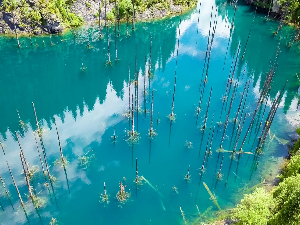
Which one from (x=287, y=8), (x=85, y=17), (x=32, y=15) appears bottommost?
(x=85, y=17)

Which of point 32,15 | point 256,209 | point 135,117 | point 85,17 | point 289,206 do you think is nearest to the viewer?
point 289,206

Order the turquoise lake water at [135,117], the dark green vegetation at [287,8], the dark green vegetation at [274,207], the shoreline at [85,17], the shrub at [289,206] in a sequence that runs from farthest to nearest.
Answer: the dark green vegetation at [287,8] → the shoreline at [85,17] → the turquoise lake water at [135,117] → the dark green vegetation at [274,207] → the shrub at [289,206]

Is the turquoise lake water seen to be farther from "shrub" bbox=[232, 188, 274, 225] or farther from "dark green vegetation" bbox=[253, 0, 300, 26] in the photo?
"shrub" bbox=[232, 188, 274, 225]

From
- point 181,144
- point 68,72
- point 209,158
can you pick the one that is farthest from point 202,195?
point 68,72

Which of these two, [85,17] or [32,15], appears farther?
[85,17]

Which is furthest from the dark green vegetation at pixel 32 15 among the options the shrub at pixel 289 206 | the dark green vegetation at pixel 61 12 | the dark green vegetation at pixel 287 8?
the shrub at pixel 289 206

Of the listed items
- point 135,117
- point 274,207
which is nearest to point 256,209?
point 274,207

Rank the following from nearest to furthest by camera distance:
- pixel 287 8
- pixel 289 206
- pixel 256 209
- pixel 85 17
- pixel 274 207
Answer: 1. pixel 289 206
2. pixel 256 209
3. pixel 274 207
4. pixel 287 8
5. pixel 85 17

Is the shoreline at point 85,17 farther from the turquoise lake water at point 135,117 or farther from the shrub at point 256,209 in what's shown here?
the shrub at point 256,209

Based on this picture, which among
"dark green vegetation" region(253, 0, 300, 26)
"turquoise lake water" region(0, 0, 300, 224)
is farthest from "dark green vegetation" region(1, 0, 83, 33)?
"dark green vegetation" region(253, 0, 300, 26)

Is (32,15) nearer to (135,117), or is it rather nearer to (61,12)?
(61,12)
